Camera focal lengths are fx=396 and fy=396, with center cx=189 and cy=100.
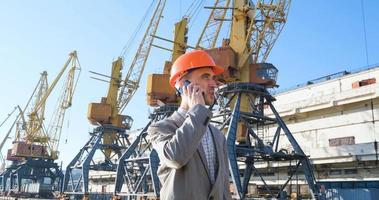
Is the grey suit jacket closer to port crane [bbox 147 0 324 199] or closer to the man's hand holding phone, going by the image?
the man's hand holding phone

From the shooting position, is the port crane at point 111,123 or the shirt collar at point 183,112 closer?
the shirt collar at point 183,112

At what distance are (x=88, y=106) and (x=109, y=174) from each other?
1422 inches

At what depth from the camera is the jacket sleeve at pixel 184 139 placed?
265 cm

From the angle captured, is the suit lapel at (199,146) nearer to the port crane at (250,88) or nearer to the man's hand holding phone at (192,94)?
the man's hand holding phone at (192,94)

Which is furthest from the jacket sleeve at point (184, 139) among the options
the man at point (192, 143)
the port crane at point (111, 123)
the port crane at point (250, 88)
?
the port crane at point (111, 123)

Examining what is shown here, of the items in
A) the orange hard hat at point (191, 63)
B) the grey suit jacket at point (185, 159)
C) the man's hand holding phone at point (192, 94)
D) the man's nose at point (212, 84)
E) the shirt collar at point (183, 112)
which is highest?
the orange hard hat at point (191, 63)

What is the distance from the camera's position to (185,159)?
2668 mm

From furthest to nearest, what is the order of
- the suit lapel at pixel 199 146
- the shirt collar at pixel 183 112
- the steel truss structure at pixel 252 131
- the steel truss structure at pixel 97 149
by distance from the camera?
1. the steel truss structure at pixel 97 149
2. the steel truss structure at pixel 252 131
3. the shirt collar at pixel 183 112
4. the suit lapel at pixel 199 146

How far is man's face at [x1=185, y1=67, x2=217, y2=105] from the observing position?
3065 mm

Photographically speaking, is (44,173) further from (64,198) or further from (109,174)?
(64,198)

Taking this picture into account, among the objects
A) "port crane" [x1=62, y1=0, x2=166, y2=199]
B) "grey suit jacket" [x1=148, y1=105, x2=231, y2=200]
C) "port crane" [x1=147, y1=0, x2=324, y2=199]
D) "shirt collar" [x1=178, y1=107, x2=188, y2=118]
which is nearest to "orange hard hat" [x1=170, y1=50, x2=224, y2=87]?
"shirt collar" [x1=178, y1=107, x2=188, y2=118]

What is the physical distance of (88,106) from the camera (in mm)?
54500

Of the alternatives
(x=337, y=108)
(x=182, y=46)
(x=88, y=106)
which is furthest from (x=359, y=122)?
(x=88, y=106)

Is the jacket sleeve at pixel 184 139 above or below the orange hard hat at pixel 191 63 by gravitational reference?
below
